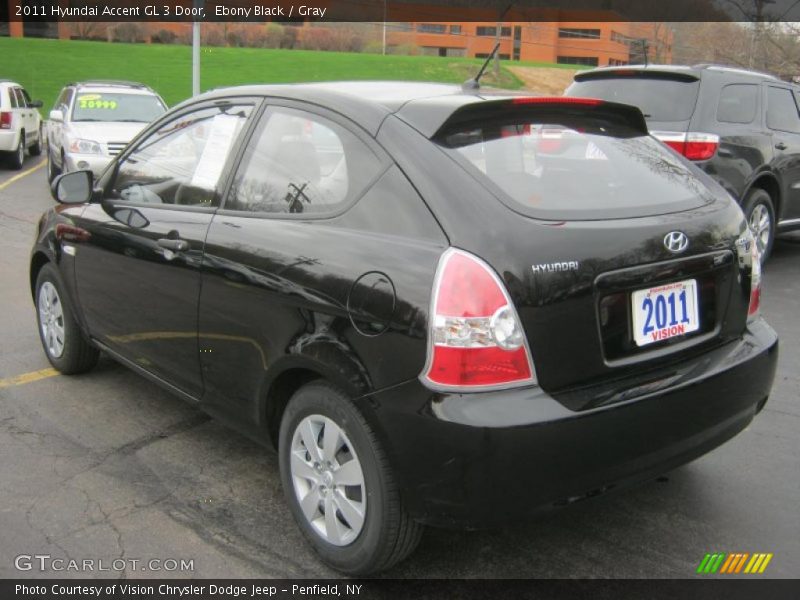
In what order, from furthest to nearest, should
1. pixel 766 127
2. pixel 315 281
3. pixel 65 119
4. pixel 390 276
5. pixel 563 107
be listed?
pixel 65 119, pixel 766 127, pixel 563 107, pixel 315 281, pixel 390 276

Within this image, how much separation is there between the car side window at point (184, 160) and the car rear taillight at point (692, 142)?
4.50 metres

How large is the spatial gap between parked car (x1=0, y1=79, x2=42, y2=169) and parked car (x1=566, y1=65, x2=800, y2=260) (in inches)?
477

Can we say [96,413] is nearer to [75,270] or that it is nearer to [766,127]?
[75,270]

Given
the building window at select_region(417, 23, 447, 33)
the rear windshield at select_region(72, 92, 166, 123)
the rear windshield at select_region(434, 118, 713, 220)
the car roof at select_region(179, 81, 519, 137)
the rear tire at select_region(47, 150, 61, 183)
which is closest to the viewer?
the rear windshield at select_region(434, 118, 713, 220)

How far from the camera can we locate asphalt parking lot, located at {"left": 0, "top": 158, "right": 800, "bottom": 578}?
9.62 feet

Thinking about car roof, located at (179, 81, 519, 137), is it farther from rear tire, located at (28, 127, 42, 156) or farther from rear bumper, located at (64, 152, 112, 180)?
rear tire, located at (28, 127, 42, 156)

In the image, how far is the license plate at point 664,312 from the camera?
8.75 feet

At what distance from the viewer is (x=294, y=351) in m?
2.80

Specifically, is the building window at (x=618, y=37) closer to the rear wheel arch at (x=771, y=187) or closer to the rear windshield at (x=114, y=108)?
the rear windshield at (x=114, y=108)

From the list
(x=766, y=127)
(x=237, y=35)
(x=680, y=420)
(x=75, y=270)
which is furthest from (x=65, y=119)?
(x=237, y=35)

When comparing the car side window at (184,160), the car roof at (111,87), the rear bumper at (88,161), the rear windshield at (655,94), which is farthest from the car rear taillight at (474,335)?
the car roof at (111,87)

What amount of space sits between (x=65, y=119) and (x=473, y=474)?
11861mm

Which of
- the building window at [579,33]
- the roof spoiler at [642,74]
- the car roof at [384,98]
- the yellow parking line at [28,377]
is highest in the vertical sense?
the building window at [579,33]

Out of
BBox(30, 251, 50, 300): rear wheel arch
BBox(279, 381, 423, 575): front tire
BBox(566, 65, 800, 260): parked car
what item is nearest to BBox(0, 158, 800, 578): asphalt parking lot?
BBox(279, 381, 423, 575): front tire
